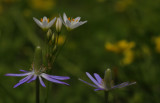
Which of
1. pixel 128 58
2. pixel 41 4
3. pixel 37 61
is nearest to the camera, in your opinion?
pixel 37 61

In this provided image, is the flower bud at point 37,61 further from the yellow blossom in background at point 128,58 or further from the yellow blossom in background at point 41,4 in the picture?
the yellow blossom in background at point 41,4

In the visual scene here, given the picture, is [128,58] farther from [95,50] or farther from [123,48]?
[95,50]

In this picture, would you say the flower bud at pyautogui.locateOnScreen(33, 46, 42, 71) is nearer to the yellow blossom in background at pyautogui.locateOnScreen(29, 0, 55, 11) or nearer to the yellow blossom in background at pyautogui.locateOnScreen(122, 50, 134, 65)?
the yellow blossom in background at pyautogui.locateOnScreen(122, 50, 134, 65)

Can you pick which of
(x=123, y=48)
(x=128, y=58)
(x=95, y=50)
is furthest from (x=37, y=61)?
(x=95, y=50)

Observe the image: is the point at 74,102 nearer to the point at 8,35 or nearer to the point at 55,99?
the point at 55,99

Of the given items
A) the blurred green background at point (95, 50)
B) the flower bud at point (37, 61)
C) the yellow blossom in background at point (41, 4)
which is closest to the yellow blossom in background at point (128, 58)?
the blurred green background at point (95, 50)

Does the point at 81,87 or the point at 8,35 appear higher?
the point at 8,35

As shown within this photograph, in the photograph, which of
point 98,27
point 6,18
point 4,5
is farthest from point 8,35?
point 98,27

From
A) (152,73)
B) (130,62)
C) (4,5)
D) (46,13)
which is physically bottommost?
(152,73)
